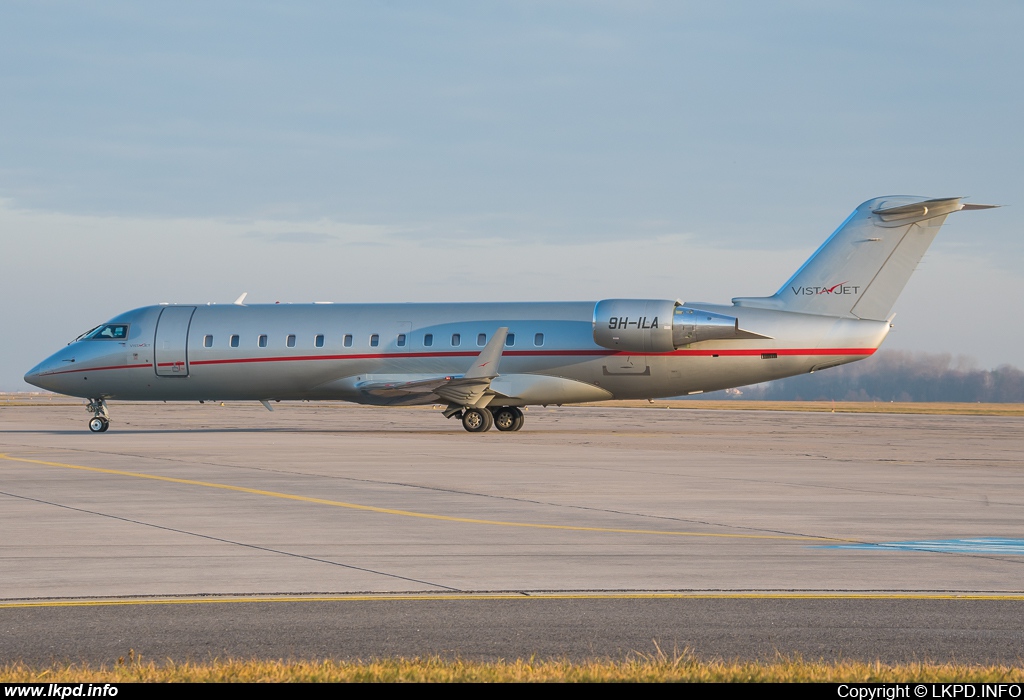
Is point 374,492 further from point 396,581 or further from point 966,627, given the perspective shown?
point 966,627

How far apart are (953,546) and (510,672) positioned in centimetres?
731

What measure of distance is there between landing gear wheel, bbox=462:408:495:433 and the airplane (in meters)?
0.06

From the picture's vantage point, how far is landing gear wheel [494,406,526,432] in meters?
38.2

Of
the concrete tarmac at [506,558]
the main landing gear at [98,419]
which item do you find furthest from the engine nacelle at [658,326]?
the main landing gear at [98,419]

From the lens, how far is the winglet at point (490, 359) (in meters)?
34.9

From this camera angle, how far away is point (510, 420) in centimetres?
3831

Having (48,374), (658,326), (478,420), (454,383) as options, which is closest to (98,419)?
(48,374)

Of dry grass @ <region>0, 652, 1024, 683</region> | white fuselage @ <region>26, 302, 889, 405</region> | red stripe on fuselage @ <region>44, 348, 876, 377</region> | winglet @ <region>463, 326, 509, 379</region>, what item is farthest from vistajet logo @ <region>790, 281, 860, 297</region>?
dry grass @ <region>0, 652, 1024, 683</region>

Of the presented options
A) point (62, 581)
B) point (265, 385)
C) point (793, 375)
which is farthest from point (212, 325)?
point (62, 581)

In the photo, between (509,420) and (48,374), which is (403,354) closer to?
(509,420)

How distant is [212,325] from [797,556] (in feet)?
98.2

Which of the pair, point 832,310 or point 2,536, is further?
point 832,310

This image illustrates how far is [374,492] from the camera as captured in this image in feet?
57.6

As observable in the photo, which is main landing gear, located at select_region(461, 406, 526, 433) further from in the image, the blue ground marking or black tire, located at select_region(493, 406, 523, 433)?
the blue ground marking
